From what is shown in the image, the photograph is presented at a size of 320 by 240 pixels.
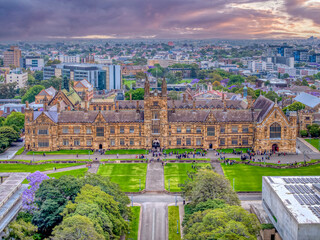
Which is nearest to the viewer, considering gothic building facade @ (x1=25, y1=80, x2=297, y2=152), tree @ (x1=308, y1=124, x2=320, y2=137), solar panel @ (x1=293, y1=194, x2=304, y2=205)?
solar panel @ (x1=293, y1=194, x2=304, y2=205)

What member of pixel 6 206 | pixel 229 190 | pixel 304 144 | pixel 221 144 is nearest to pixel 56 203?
pixel 6 206

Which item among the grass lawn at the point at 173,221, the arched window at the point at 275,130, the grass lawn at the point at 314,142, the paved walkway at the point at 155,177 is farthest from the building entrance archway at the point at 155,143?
the grass lawn at the point at 314,142

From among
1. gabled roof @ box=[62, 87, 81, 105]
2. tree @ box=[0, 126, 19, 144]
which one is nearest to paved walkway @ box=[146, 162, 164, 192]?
tree @ box=[0, 126, 19, 144]

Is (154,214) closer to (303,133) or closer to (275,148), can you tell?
(275,148)

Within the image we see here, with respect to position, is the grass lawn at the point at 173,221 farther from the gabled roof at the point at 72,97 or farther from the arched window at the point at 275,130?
the gabled roof at the point at 72,97

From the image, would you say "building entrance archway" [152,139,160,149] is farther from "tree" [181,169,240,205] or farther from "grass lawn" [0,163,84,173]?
"tree" [181,169,240,205]

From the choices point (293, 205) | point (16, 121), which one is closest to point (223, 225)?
point (293, 205)
